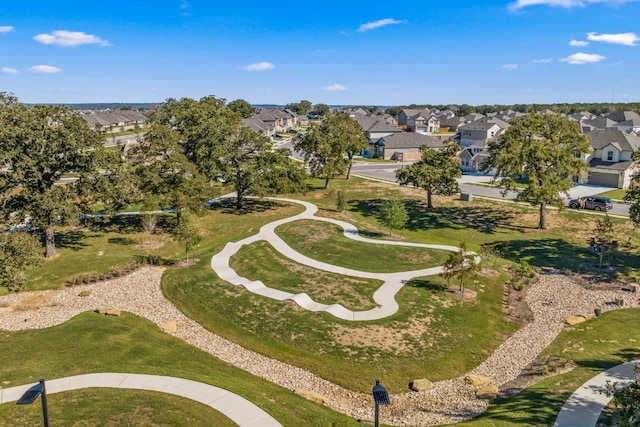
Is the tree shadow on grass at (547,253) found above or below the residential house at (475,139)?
below

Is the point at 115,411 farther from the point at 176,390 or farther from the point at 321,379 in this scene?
the point at 321,379

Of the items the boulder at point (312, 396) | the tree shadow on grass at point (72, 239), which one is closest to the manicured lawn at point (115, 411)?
the boulder at point (312, 396)

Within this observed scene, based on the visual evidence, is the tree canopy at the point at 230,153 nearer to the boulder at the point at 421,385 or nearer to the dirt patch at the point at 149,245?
the dirt patch at the point at 149,245

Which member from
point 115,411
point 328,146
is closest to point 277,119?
point 328,146

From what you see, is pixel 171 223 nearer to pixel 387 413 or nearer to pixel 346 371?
pixel 346 371

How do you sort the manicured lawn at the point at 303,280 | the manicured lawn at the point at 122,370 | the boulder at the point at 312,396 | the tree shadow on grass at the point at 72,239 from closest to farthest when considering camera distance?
the manicured lawn at the point at 122,370 < the boulder at the point at 312,396 < the manicured lawn at the point at 303,280 < the tree shadow on grass at the point at 72,239

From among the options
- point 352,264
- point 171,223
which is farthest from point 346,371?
point 171,223
